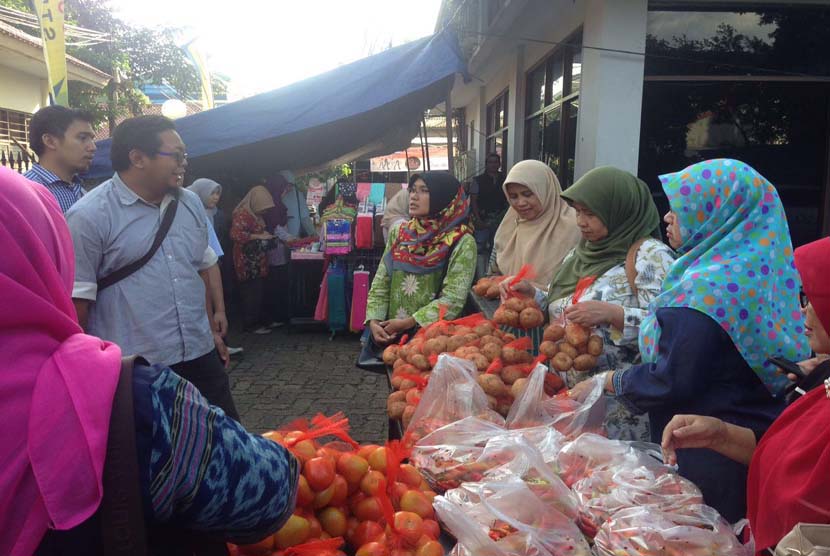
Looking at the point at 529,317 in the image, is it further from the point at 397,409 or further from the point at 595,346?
the point at 397,409

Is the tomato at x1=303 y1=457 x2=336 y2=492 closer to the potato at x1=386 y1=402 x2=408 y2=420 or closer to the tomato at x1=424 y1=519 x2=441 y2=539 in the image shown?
the tomato at x1=424 y1=519 x2=441 y2=539

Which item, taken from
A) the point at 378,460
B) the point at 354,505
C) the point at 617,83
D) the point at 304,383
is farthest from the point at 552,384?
the point at 304,383

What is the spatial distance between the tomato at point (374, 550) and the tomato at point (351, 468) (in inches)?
9.0

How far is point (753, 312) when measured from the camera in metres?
1.75

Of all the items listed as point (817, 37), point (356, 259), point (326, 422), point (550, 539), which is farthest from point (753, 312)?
point (356, 259)

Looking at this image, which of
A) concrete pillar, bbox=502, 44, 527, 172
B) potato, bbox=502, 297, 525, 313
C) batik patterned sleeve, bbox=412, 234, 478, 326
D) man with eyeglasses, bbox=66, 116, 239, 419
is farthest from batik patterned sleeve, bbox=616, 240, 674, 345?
concrete pillar, bbox=502, 44, 527, 172

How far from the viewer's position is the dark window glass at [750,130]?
17.2 feet

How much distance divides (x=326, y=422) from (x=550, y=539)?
2.56 feet

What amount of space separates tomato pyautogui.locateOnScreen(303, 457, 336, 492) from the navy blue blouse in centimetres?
102

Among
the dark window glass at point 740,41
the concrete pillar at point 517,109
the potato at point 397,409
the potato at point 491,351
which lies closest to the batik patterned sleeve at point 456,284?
the potato at point 491,351

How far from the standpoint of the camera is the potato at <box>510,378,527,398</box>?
231 centimetres

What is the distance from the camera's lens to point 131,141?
2855mm

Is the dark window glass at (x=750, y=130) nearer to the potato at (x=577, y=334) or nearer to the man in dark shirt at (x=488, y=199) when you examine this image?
the man in dark shirt at (x=488, y=199)

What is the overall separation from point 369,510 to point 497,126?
12.0 m
